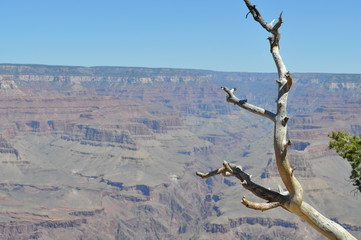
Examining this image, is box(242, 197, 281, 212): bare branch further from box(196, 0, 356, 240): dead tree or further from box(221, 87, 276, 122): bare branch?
box(221, 87, 276, 122): bare branch

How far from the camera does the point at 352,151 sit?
1594 cm

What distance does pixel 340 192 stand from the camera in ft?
633

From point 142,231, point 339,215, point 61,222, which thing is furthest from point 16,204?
point 339,215

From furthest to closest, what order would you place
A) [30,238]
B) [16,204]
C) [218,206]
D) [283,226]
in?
[218,206] < [16,204] < [283,226] < [30,238]

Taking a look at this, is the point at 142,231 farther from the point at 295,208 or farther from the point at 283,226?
the point at 295,208

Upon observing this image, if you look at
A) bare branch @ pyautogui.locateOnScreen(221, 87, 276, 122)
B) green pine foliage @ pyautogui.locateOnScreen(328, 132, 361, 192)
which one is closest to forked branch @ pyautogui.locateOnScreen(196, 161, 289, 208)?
bare branch @ pyautogui.locateOnScreen(221, 87, 276, 122)

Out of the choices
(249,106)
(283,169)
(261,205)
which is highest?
(249,106)

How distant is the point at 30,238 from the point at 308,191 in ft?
267

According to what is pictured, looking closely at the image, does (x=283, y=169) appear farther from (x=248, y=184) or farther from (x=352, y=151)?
(x=352, y=151)

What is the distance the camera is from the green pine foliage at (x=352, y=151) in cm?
1574

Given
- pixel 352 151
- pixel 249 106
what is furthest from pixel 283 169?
pixel 352 151

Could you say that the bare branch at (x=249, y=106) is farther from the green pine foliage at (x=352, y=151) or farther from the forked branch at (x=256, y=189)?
the green pine foliage at (x=352, y=151)

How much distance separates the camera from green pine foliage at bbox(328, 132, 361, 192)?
1574 centimetres

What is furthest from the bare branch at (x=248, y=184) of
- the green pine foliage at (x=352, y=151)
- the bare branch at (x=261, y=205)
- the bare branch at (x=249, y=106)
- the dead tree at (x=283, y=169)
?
the green pine foliage at (x=352, y=151)
